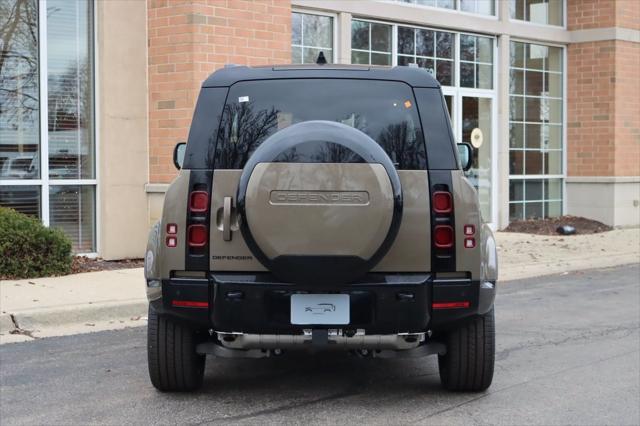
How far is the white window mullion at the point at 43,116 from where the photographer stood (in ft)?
35.2

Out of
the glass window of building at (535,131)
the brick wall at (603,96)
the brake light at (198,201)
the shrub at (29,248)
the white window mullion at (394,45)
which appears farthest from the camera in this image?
the brick wall at (603,96)

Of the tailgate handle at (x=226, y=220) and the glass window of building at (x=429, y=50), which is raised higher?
the glass window of building at (x=429, y=50)

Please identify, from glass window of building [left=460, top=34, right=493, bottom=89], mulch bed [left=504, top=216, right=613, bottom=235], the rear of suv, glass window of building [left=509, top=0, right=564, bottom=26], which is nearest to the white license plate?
the rear of suv

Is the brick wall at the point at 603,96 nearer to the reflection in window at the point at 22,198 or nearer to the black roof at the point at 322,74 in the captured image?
the reflection in window at the point at 22,198

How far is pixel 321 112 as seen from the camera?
5.11 meters

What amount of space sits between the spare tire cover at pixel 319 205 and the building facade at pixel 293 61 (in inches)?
262

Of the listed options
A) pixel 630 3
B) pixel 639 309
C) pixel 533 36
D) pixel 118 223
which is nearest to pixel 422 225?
pixel 639 309

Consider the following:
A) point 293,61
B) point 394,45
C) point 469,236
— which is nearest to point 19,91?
point 293,61

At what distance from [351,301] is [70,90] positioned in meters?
7.37

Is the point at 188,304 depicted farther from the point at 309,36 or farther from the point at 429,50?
the point at 429,50

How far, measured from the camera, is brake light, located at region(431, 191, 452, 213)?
4887 mm

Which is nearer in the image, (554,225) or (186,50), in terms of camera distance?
(186,50)

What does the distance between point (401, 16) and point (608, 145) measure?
17.8 feet

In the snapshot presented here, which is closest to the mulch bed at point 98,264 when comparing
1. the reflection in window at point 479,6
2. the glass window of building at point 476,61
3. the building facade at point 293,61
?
the building facade at point 293,61
